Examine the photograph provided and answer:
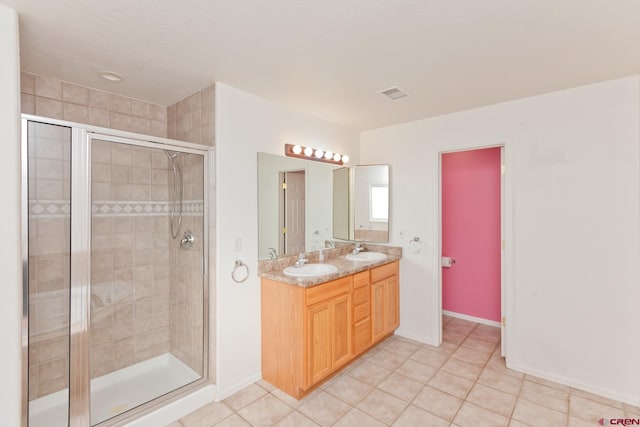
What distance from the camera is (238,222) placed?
8.16 ft

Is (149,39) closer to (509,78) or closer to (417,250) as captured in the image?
(509,78)

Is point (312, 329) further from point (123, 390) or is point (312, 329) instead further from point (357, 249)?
point (123, 390)

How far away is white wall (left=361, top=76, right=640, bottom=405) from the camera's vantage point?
2.31 meters

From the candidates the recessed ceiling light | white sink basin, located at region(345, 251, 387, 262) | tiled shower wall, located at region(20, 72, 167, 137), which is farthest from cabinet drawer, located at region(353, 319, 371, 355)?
the recessed ceiling light

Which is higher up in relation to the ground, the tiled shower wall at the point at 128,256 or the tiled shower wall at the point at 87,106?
the tiled shower wall at the point at 87,106

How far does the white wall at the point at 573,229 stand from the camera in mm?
2307

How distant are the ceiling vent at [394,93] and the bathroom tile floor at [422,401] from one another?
95.0 inches

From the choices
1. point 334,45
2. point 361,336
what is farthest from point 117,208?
point 361,336

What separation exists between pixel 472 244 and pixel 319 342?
2.52m

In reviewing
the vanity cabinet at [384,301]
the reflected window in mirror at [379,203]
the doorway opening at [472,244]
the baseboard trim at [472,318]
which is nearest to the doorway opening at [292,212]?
the vanity cabinet at [384,301]

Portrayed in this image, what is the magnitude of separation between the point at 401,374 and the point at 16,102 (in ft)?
10.4

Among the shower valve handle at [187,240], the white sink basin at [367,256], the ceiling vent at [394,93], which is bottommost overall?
the white sink basin at [367,256]

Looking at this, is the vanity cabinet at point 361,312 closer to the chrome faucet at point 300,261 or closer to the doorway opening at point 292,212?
the chrome faucet at point 300,261

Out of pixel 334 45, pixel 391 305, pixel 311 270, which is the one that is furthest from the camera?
pixel 391 305
